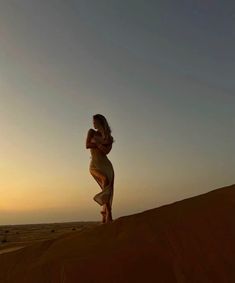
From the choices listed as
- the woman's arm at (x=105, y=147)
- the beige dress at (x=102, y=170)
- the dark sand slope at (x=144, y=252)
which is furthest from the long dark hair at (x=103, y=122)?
the dark sand slope at (x=144, y=252)

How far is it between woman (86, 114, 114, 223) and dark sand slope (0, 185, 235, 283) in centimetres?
234

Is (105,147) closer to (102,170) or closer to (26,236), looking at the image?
(102,170)

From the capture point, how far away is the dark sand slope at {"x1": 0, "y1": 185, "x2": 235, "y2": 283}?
23.9ft

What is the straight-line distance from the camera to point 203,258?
7.58 metres

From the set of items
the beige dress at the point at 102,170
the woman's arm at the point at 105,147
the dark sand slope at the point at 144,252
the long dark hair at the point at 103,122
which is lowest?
the dark sand slope at the point at 144,252

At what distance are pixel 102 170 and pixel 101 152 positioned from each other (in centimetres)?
49

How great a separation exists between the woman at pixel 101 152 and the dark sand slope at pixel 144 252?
92.2 inches

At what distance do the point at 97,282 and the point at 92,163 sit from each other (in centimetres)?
471

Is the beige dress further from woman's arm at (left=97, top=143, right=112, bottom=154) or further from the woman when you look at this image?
woman's arm at (left=97, top=143, right=112, bottom=154)

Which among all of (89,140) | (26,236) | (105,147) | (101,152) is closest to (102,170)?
(101,152)

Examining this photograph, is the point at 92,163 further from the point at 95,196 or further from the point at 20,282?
the point at 20,282

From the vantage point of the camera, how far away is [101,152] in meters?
11.6

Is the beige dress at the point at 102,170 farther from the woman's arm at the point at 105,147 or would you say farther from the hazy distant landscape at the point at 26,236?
the hazy distant landscape at the point at 26,236

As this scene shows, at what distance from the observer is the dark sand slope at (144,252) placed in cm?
727
